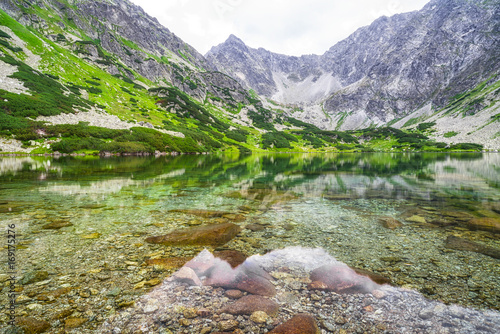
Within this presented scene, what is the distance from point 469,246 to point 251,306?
9.83m

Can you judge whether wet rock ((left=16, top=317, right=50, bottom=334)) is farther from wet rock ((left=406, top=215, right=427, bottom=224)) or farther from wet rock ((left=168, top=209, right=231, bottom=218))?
wet rock ((left=406, top=215, right=427, bottom=224))

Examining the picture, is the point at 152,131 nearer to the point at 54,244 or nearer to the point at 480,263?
the point at 54,244

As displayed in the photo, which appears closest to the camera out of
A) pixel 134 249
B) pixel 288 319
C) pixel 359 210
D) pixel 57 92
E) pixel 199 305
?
pixel 288 319

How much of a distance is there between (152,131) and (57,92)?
43034 mm

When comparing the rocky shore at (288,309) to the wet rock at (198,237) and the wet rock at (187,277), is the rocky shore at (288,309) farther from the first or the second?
the wet rock at (198,237)

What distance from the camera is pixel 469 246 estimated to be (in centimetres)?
955

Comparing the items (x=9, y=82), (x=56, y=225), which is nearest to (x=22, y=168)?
(x=56, y=225)

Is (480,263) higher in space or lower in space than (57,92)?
lower

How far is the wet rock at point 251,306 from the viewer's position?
18.1 ft

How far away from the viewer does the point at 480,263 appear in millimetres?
8047

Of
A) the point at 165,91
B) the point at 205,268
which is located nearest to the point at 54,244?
the point at 205,268

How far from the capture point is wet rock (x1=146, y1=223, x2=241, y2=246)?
9.84 metres

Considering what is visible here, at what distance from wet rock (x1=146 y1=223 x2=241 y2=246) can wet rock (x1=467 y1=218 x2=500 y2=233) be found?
1263 cm

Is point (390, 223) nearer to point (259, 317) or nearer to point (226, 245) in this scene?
point (226, 245)
